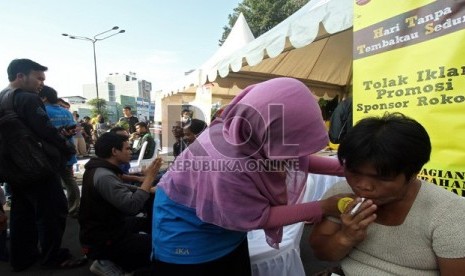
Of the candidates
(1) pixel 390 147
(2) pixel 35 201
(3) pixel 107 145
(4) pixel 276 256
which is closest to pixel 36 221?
(2) pixel 35 201

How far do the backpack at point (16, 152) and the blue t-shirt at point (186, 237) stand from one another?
187cm

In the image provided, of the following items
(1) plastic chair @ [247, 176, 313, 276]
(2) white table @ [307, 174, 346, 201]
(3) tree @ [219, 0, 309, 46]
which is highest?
(3) tree @ [219, 0, 309, 46]

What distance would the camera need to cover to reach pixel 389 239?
1.09m

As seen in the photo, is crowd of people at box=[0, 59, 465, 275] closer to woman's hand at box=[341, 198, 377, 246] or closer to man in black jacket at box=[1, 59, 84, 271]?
woman's hand at box=[341, 198, 377, 246]

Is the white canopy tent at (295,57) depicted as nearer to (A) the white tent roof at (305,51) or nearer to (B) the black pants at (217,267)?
(A) the white tent roof at (305,51)

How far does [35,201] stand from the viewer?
2.82 metres

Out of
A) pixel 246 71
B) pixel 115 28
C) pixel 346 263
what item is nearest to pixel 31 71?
pixel 346 263

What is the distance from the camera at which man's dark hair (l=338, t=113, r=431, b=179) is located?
0.97 metres

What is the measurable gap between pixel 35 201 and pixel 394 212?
283 centimetres

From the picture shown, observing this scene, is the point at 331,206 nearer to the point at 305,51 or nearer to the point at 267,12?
the point at 305,51

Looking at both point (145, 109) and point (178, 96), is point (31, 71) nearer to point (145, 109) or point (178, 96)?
point (178, 96)

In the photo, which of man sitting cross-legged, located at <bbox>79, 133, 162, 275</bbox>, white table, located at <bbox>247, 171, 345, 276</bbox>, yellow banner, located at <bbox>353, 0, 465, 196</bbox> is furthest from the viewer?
man sitting cross-legged, located at <bbox>79, 133, 162, 275</bbox>

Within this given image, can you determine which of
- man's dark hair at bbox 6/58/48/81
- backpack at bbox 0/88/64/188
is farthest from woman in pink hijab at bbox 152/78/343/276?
man's dark hair at bbox 6/58/48/81

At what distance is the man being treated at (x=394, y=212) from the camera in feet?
3.20
